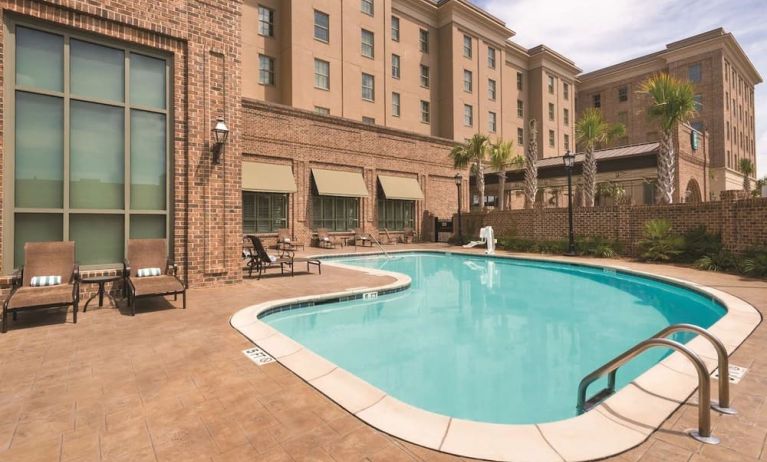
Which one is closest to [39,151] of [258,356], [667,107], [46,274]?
[46,274]

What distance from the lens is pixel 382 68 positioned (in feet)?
85.7

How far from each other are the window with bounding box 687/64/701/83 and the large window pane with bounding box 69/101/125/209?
44.9m

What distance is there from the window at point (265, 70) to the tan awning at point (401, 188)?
8.93 metres

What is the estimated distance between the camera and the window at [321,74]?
22969 mm

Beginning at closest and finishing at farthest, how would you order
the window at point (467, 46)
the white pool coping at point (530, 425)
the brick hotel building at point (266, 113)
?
the white pool coping at point (530, 425) < the brick hotel building at point (266, 113) < the window at point (467, 46)

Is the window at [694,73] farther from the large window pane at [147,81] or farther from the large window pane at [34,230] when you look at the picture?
the large window pane at [34,230]

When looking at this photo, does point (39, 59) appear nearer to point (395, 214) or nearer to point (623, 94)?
point (395, 214)

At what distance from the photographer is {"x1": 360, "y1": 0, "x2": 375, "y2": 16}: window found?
24875 mm

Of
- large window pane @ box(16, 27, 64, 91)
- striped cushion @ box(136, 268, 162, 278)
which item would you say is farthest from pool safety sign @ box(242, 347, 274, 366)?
large window pane @ box(16, 27, 64, 91)

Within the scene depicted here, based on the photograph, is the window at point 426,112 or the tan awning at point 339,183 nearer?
the tan awning at point 339,183

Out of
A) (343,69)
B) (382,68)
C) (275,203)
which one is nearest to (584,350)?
(275,203)

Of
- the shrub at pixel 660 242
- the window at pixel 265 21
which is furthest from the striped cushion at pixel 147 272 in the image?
the window at pixel 265 21

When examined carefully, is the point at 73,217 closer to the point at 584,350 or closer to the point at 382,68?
the point at 584,350

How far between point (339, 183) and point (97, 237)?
13.5 meters
